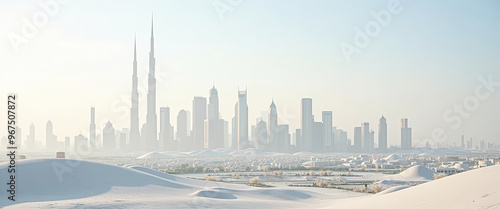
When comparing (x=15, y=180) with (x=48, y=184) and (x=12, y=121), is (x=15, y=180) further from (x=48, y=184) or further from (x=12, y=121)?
(x=12, y=121)

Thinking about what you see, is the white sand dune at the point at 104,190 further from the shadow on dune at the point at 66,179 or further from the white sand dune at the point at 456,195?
the white sand dune at the point at 456,195

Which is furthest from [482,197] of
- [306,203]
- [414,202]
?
[306,203]

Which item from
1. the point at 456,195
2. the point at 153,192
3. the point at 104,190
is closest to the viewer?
the point at 456,195

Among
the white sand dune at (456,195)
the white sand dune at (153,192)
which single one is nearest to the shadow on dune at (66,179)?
the white sand dune at (153,192)

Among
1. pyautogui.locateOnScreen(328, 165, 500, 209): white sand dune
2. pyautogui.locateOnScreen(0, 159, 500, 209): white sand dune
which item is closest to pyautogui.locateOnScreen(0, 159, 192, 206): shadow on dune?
pyautogui.locateOnScreen(0, 159, 500, 209): white sand dune

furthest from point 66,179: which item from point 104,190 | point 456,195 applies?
point 456,195

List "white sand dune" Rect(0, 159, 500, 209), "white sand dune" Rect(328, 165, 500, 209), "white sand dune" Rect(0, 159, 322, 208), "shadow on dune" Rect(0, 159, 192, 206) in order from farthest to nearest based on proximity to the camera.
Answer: "shadow on dune" Rect(0, 159, 192, 206) < "white sand dune" Rect(0, 159, 322, 208) < "white sand dune" Rect(0, 159, 500, 209) < "white sand dune" Rect(328, 165, 500, 209)

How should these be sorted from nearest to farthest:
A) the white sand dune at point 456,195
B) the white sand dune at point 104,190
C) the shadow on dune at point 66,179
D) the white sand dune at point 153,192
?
the white sand dune at point 456,195, the white sand dune at point 153,192, the white sand dune at point 104,190, the shadow on dune at point 66,179

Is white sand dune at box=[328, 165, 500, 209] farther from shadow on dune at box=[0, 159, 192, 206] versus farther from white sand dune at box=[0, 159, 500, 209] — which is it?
shadow on dune at box=[0, 159, 192, 206]

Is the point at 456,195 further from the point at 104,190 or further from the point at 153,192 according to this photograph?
the point at 104,190
